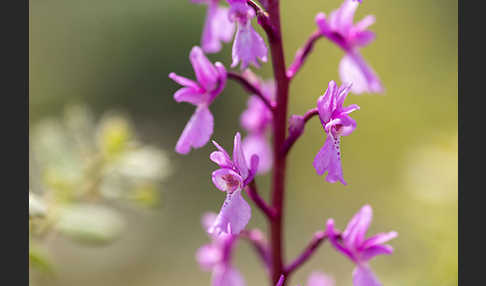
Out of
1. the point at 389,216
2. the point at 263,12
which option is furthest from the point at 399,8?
the point at 263,12

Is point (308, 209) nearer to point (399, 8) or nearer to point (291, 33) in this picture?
point (291, 33)

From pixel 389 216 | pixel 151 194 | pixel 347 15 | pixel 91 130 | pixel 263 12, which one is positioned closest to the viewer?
pixel 263 12

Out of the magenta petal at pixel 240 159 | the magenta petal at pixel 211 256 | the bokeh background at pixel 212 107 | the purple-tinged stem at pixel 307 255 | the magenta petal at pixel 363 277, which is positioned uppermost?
the bokeh background at pixel 212 107

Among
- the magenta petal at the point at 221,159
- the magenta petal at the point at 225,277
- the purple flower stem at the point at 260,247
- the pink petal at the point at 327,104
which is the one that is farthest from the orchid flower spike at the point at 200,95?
the magenta petal at the point at 225,277

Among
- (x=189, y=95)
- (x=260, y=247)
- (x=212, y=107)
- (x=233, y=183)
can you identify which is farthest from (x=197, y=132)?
(x=212, y=107)

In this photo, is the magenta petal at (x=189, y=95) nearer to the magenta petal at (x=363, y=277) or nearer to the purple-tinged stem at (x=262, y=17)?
the purple-tinged stem at (x=262, y=17)

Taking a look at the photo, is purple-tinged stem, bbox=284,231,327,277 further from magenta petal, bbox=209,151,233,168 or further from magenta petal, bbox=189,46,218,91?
Result: magenta petal, bbox=189,46,218,91
